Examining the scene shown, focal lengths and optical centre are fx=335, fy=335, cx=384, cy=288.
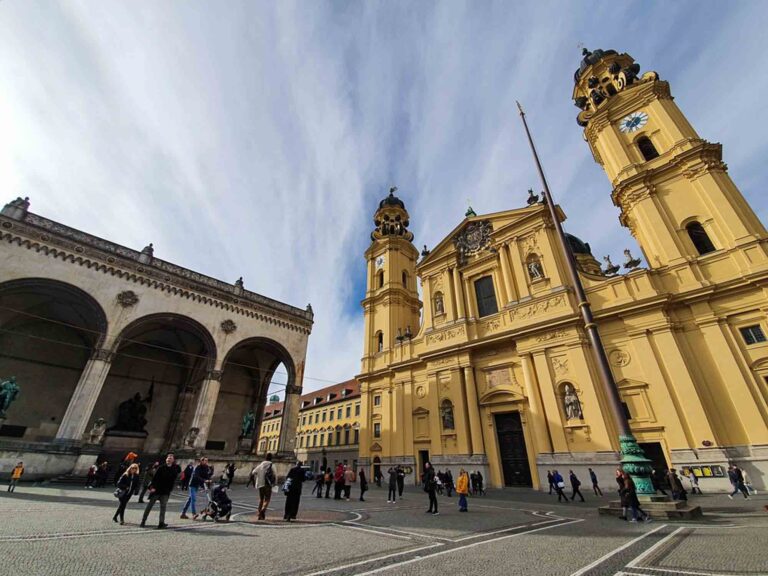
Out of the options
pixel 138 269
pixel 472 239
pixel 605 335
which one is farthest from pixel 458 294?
pixel 138 269

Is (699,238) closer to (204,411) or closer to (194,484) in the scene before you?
(194,484)

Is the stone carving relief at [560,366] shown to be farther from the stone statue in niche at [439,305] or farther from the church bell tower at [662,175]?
the stone statue in niche at [439,305]

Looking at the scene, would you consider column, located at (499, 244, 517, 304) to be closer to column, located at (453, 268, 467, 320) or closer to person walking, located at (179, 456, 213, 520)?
column, located at (453, 268, 467, 320)

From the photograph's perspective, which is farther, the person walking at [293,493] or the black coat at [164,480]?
the person walking at [293,493]

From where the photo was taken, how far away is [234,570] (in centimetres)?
390

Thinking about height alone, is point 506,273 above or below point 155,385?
above

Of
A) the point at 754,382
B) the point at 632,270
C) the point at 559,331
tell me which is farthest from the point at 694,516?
the point at 632,270

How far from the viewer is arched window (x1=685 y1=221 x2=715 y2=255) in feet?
58.9

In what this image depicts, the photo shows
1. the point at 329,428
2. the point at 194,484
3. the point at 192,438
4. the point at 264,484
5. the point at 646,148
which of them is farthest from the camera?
the point at 329,428

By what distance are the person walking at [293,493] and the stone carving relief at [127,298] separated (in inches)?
649

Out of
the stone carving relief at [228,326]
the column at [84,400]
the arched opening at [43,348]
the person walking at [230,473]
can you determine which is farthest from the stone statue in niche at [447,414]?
the arched opening at [43,348]

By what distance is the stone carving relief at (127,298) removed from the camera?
60.8 ft

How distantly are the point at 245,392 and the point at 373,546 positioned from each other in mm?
24200

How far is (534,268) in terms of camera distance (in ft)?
72.3
